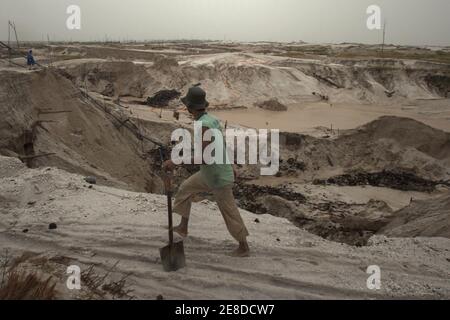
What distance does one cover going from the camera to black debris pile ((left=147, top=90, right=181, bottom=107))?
2304 centimetres

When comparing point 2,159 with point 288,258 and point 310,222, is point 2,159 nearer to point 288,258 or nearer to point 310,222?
point 288,258

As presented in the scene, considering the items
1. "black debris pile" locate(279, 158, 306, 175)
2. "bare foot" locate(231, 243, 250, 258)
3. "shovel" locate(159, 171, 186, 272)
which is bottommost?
"black debris pile" locate(279, 158, 306, 175)

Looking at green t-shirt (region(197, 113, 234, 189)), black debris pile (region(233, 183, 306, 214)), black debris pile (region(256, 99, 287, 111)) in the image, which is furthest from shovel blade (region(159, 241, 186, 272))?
black debris pile (region(256, 99, 287, 111))

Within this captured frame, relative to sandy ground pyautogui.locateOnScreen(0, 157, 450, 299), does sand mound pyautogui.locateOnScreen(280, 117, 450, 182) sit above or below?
below

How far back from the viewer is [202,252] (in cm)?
443

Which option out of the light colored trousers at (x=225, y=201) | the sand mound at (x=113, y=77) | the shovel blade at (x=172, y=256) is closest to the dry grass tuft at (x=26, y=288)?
the shovel blade at (x=172, y=256)

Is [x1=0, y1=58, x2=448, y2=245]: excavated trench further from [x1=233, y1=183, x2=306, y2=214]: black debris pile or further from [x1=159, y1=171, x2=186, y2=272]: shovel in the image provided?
[x1=159, y1=171, x2=186, y2=272]: shovel

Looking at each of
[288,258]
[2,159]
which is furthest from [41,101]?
[288,258]

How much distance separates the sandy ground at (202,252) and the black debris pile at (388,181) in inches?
269

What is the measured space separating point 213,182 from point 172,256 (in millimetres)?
801

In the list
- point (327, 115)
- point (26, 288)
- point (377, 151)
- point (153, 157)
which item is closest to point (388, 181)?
point (377, 151)

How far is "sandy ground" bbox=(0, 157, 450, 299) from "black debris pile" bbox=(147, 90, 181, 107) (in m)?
17.4

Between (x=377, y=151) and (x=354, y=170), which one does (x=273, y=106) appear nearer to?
(x=377, y=151)

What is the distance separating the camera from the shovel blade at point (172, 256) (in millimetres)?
3926
